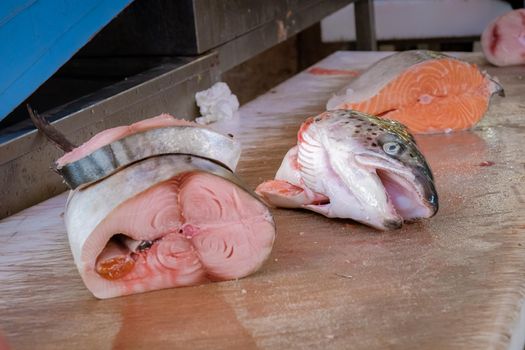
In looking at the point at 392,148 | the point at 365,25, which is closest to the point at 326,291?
the point at 392,148

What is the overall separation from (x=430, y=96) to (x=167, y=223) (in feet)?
6.35

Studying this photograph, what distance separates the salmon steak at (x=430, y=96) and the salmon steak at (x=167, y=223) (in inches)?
65.6

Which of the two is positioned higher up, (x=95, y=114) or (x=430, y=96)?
(x=95, y=114)

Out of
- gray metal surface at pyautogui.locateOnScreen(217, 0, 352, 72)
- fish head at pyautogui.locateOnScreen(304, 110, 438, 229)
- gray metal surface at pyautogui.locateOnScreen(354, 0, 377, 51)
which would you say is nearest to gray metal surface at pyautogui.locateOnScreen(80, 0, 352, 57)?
gray metal surface at pyautogui.locateOnScreen(217, 0, 352, 72)

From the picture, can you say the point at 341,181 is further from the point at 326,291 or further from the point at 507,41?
the point at 507,41

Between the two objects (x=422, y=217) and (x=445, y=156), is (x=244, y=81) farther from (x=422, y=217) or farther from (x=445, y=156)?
(x=422, y=217)

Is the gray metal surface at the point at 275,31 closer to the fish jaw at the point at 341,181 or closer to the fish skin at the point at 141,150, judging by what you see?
the fish jaw at the point at 341,181

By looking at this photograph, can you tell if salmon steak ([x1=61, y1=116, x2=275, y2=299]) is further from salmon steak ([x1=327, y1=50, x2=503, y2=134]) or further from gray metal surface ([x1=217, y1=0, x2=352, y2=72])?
gray metal surface ([x1=217, y1=0, x2=352, y2=72])

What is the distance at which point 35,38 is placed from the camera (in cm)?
322

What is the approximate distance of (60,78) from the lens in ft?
14.7

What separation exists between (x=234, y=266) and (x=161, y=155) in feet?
1.21

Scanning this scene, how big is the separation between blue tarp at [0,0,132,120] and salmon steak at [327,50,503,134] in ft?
4.29

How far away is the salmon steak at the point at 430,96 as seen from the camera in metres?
3.94

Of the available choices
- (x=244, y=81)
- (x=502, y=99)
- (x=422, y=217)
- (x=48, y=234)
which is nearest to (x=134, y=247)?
(x=48, y=234)
